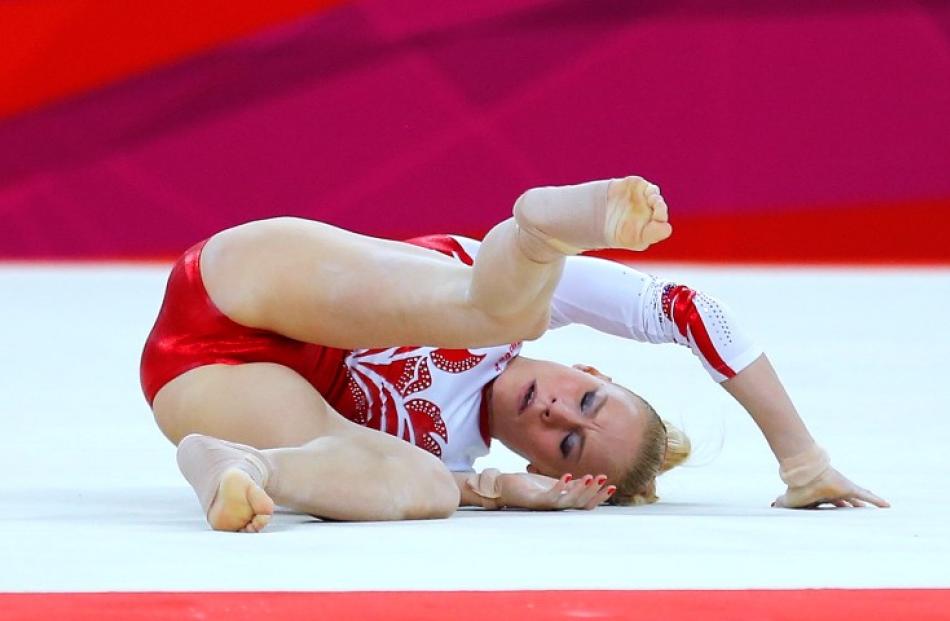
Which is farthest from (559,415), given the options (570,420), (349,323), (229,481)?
(229,481)

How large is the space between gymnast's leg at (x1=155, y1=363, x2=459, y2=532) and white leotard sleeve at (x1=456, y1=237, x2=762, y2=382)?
339 millimetres

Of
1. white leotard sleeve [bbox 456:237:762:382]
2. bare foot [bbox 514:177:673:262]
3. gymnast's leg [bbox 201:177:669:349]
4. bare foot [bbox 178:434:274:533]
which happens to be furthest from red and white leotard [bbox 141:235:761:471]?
bare foot [bbox 514:177:673:262]

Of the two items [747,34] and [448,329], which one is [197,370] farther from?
[747,34]

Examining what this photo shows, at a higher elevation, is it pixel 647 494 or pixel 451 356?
pixel 451 356

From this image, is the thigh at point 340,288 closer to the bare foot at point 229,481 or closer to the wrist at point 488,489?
the bare foot at point 229,481

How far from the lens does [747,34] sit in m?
5.82

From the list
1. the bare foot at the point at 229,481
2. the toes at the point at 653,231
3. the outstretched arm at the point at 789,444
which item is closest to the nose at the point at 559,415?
the outstretched arm at the point at 789,444

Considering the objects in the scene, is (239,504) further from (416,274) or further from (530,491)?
(530,491)

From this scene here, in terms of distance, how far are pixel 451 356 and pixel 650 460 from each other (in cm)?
32

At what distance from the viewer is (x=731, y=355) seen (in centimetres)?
230

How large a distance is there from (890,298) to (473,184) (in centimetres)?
153

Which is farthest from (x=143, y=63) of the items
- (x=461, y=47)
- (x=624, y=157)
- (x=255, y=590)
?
(x=255, y=590)

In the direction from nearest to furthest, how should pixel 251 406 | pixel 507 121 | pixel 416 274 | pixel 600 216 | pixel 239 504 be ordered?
pixel 600 216 → pixel 239 504 → pixel 416 274 → pixel 251 406 → pixel 507 121

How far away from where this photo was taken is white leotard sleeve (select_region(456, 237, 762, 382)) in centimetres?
231
